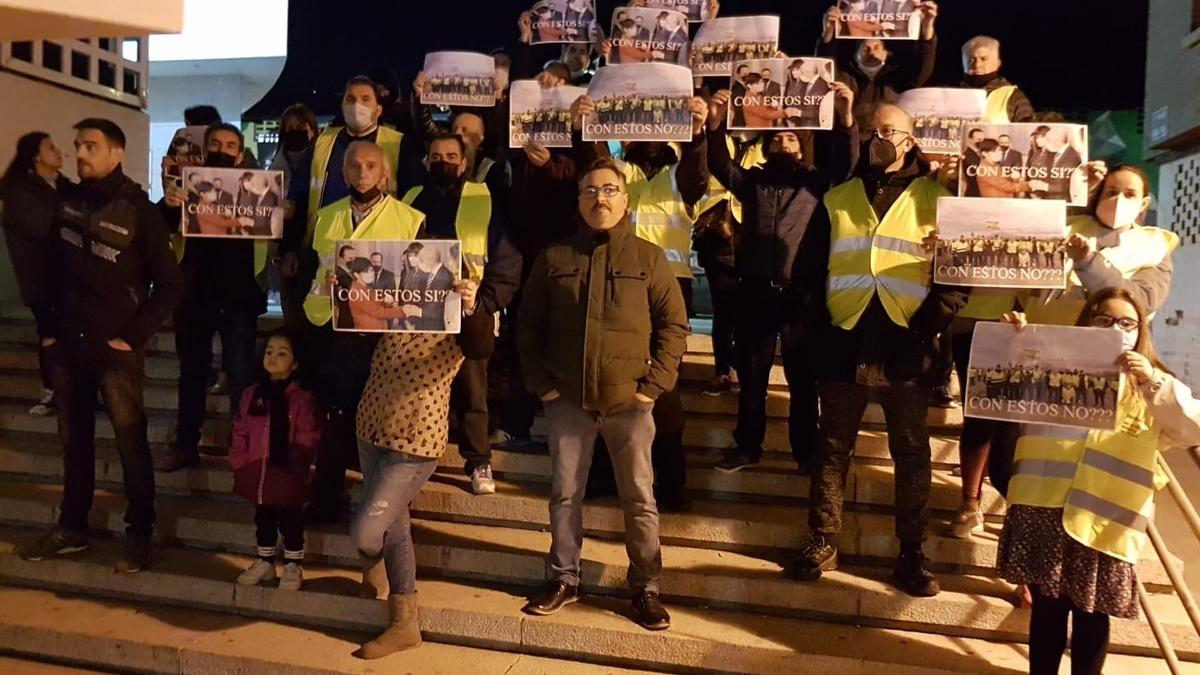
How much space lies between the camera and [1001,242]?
315cm

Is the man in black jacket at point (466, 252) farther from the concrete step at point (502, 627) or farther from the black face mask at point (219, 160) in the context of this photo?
the black face mask at point (219, 160)

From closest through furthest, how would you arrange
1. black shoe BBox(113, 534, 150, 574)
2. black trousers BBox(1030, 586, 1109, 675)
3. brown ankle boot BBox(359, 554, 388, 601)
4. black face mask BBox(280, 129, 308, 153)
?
black trousers BBox(1030, 586, 1109, 675) → brown ankle boot BBox(359, 554, 388, 601) → black shoe BBox(113, 534, 150, 574) → black face mask BBox(280, 129, 308, 153)

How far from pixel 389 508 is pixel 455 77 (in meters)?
2.52

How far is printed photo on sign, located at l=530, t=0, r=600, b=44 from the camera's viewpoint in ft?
→ 16.3

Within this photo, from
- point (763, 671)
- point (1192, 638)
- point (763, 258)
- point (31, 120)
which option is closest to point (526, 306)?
point (763, 258)

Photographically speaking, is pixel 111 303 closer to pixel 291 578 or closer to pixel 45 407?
pixel 291 578

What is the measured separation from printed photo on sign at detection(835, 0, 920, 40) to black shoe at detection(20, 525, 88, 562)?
15.7 feet

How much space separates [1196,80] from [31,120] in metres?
9.95

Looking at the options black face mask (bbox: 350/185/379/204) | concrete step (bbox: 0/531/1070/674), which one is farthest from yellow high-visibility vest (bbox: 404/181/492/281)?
concrete step (bbox: 0/531/1070/674)

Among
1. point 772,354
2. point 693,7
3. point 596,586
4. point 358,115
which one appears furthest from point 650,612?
point 693,7

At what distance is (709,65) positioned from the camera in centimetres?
452

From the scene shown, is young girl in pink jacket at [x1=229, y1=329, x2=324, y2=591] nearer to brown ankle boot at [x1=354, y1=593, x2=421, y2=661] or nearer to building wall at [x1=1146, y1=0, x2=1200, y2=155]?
brown ankle boot at [x1=354, y1=593, x2=421, y2=661]

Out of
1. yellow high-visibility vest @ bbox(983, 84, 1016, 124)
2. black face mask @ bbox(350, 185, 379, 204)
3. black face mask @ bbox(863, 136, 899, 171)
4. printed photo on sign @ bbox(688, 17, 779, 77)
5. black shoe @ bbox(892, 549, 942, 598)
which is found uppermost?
printed photo on sign @ bbox(688, 17, 779, 77)

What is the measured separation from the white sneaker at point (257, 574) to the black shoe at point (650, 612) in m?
1.76
